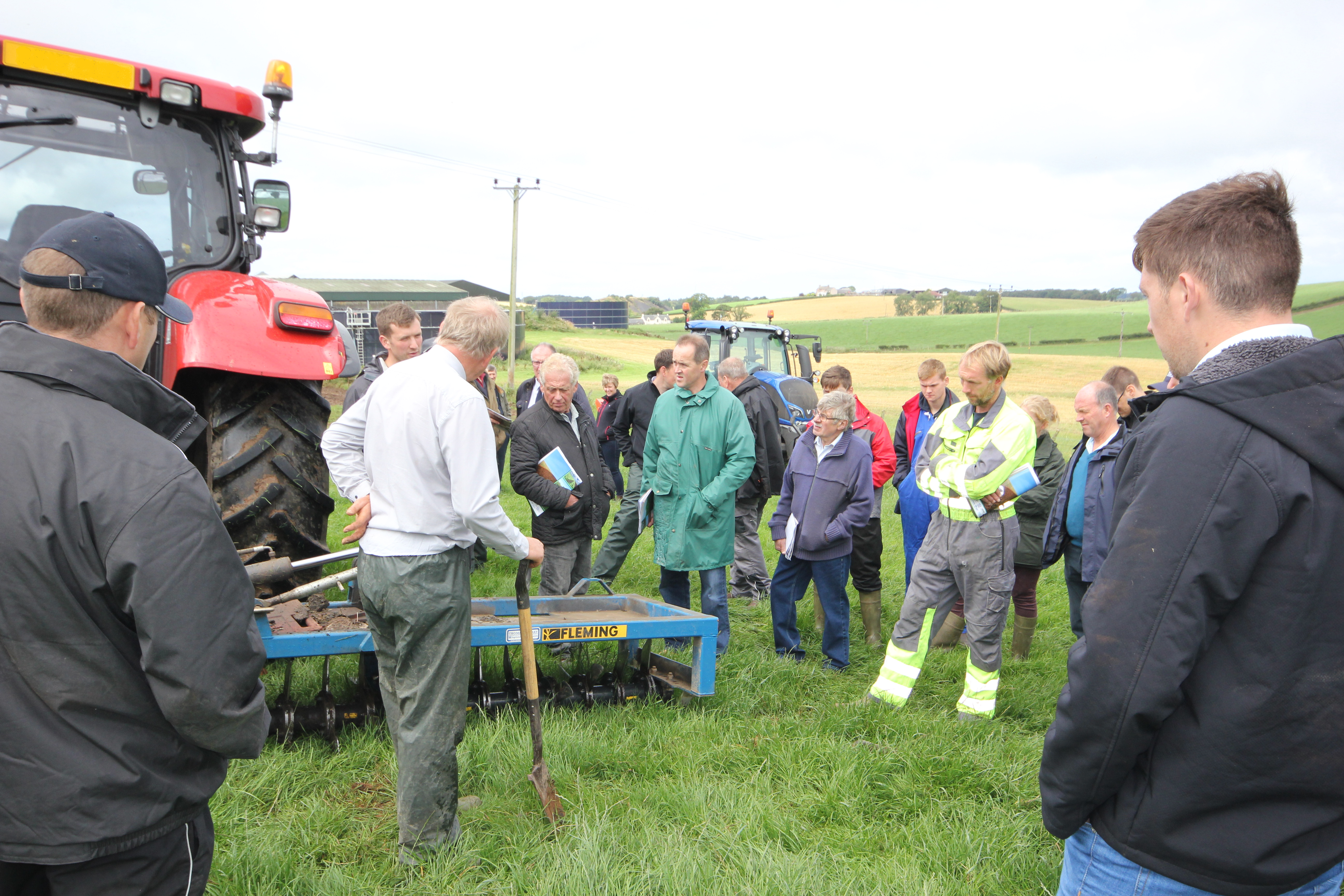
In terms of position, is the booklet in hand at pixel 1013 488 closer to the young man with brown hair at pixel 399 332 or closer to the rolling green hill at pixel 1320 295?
the young man with brown hair at pixel 399 332

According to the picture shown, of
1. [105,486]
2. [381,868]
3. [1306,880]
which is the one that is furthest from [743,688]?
[105,486]

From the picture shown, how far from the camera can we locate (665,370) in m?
6.63

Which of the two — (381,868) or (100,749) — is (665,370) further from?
(100,749)

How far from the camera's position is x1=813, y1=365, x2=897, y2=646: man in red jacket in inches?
234

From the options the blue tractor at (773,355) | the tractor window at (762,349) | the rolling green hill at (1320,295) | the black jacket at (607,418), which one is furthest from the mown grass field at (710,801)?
the rolling green hill at (1320,295)

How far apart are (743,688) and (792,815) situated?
1374 millimetres

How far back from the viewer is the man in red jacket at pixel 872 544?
5945 mm

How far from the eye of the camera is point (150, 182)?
4656mm

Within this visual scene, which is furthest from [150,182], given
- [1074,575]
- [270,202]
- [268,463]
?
[1074,575]

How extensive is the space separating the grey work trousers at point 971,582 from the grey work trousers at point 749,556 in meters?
2.45

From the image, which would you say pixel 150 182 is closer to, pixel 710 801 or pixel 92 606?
pixel 92 606

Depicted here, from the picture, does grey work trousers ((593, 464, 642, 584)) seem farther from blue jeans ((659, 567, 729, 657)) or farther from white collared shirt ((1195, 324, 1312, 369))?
white collared shirt ((1195, 324, 1312, 369))

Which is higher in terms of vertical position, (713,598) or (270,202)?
(270,202)

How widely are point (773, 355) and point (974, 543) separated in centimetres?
845
